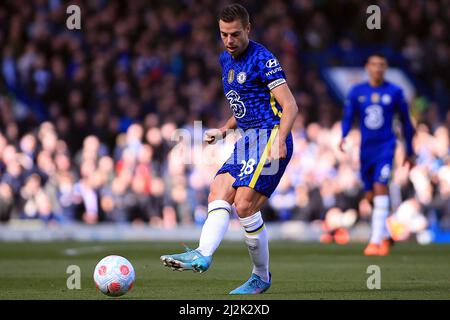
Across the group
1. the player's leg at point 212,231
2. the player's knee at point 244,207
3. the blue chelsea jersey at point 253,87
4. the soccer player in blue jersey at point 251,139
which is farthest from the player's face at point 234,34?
the player's knee at point 244,207

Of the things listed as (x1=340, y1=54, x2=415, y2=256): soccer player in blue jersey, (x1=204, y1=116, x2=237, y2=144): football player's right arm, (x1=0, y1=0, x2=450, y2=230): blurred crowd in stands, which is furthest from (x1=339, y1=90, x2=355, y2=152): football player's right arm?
(x1=204, y1=116, x2=237, y2=144): football player's right arm

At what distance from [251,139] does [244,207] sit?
22.8 inches

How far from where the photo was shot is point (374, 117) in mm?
14008

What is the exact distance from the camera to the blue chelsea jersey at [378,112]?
13930mm

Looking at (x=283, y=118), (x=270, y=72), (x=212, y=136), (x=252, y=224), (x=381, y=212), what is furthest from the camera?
(x=381, y=212)

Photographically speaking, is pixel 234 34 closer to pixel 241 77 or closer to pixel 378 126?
pixel 241 77

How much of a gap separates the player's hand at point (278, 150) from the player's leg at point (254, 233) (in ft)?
1.06

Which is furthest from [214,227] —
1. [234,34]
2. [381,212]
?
[381,212]

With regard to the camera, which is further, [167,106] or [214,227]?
[167,106]

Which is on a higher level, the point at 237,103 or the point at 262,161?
the point at 237,103

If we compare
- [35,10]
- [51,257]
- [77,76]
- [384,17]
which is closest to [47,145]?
[77,76]

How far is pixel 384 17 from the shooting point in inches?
995

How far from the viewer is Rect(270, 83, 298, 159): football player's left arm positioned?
782cm

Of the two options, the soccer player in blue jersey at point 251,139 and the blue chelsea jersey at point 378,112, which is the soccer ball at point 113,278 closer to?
the soccer player in blue jersey at point 251,139
